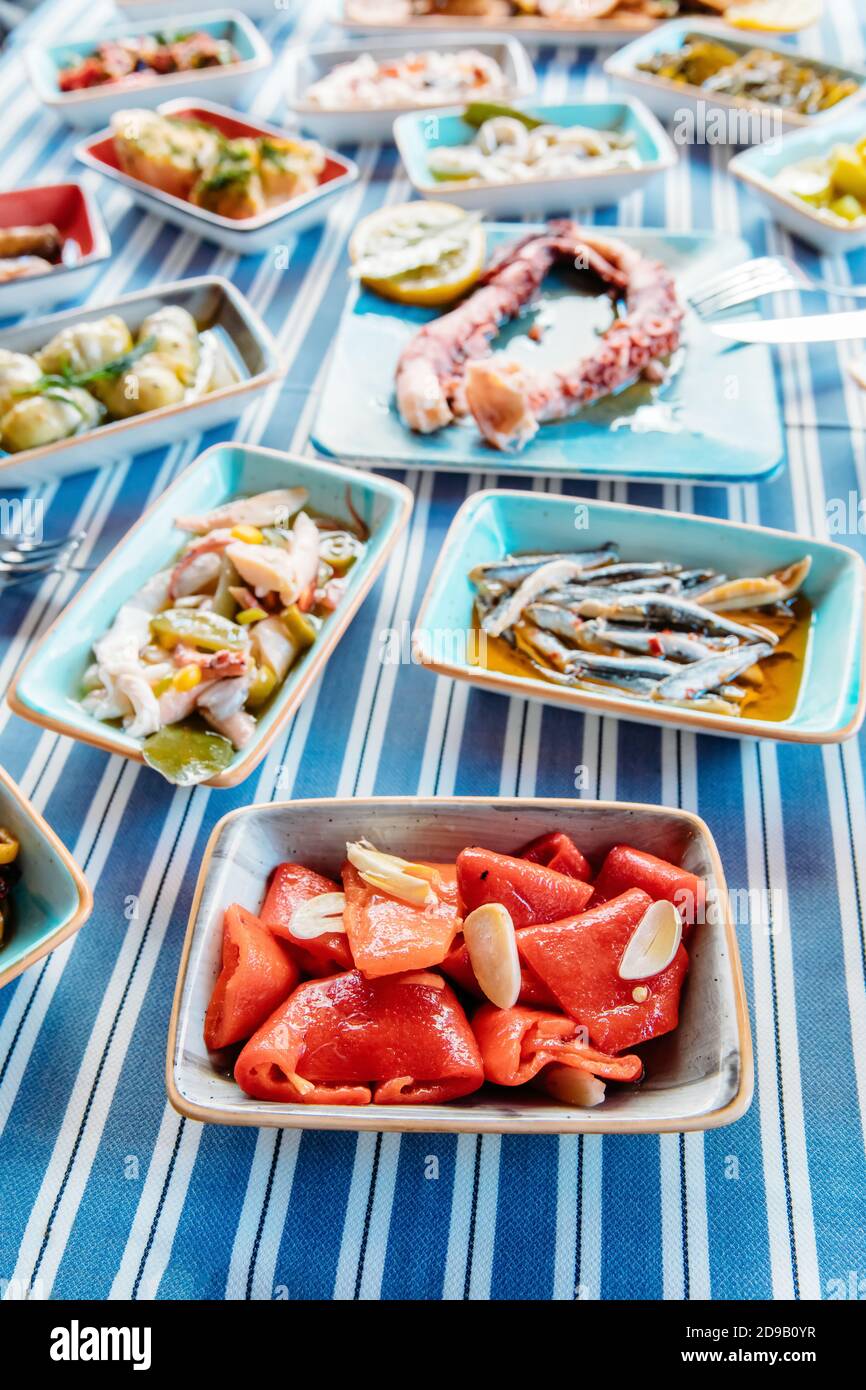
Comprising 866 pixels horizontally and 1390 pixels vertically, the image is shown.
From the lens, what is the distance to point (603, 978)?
1099 mm

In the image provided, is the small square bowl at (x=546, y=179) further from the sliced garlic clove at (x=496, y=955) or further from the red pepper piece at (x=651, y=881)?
the sliced garlic clove at (x=496, y=955)

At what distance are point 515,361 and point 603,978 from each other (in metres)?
1.34

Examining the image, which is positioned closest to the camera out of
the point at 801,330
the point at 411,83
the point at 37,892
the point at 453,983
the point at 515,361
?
the point at 453,983

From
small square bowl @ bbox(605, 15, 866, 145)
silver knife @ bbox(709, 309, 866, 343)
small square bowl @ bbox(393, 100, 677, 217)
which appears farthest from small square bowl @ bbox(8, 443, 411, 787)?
small square bowl @ bbox(605, 15, 866, 145)

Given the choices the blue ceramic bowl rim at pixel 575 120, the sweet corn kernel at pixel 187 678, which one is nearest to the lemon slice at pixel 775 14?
the blue ceramic bowl rim at pixel 575 120

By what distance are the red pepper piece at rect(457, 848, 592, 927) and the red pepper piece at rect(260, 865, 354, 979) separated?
16 cm

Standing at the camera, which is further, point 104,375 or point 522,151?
point 522,151

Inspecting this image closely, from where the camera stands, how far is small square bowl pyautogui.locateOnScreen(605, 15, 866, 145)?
2.60 metres

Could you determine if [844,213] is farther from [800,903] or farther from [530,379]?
[800,903]

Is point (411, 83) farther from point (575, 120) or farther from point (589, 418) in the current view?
point (589, 418)

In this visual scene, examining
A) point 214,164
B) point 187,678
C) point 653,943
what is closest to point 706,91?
point 214,164

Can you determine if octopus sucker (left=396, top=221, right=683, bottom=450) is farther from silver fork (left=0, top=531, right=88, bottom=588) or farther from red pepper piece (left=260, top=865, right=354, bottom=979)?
red pepper piece (left=260, top=865, right=354, bottom=979)
